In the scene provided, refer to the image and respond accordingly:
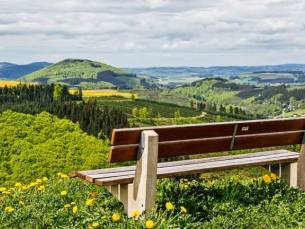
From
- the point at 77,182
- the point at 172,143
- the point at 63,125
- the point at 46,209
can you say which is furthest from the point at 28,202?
the point at 63,125

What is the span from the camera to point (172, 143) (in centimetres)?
727

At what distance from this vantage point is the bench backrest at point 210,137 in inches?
269

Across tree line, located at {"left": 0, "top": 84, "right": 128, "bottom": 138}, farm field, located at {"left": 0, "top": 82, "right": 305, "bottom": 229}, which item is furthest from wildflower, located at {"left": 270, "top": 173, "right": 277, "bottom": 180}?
tree line, located at {"left": 0, "top": 84, "right": 128, "bottom": 138}

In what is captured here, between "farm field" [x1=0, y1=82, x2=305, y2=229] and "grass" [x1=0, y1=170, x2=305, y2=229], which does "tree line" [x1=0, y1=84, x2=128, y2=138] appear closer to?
"farm field" [x1=0, y1=82, x2=305, y2=229]

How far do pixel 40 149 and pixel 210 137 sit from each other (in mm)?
92751

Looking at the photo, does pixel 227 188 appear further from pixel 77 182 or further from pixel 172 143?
pixel 77 182

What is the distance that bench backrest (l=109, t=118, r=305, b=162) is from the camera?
684cm

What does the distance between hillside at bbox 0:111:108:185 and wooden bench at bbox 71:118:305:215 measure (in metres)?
82.7

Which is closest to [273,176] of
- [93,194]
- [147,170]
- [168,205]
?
[147,170]

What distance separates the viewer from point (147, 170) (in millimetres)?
6766

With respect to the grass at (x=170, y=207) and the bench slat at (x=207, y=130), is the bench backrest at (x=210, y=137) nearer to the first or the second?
the bench slat at (x=207, y=130)

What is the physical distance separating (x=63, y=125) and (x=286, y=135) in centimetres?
10968

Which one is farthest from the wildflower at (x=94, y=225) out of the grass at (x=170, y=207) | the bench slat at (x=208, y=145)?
the bench slat at (x=208, y=145)

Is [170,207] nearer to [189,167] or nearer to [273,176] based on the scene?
[189,167]
